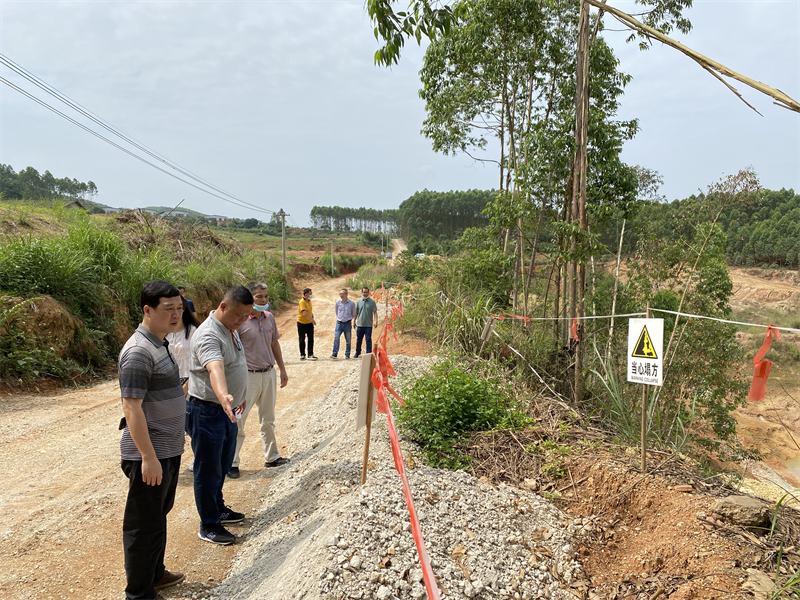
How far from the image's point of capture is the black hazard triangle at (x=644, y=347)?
3.50 metres

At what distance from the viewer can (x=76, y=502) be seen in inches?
152

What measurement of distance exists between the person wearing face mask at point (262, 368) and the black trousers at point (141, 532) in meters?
1.73

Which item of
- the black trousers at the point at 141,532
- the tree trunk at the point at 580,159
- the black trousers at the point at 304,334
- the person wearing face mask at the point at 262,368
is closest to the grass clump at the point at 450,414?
the person wearing face mask at the point at 262,368

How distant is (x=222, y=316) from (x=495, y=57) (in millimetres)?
10006

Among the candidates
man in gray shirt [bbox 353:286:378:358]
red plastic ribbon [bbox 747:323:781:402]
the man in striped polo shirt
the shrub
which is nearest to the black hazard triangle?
red plastic ribbon [bbox 747:323:781:402]

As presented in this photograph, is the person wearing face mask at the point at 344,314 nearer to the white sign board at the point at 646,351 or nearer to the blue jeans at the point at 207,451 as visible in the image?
the blue jeans at the point at 207,451

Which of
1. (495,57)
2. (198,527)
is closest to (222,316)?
(198,527)

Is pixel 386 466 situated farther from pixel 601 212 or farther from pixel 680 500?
pixel 601 212

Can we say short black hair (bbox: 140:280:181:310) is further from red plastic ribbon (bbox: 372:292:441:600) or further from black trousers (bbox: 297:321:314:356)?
black trousers (bbox: 297:321:314:356)

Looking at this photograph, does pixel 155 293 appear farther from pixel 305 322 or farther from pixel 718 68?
pixel 305 322

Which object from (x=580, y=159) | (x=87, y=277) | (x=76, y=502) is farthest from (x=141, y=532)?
(x=87, y=277)

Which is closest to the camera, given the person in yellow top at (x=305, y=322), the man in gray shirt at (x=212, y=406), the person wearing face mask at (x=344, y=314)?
the man in gray shirt at (x=212, y=406)

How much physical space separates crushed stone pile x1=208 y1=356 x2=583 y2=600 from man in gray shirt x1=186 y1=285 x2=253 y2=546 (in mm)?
368

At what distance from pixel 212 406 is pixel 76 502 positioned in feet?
5.85
